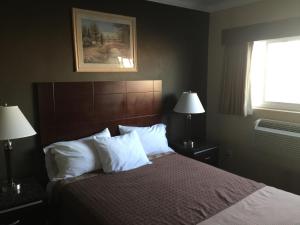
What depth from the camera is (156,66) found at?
Answer: 3.14 m

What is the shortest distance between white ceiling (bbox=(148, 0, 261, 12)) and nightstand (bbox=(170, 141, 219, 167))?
1793 mm

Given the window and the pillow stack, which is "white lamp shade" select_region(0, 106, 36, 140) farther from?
the window

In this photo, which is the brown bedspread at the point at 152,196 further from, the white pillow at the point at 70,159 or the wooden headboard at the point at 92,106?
the wooden headboard at the point at 92,106

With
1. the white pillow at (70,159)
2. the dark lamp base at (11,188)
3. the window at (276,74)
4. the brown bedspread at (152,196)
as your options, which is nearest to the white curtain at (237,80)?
the window at (276,74)

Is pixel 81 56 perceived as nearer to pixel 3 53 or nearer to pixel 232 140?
pixel 3 53

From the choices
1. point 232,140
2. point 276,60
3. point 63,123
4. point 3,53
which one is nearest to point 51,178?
point 63,123

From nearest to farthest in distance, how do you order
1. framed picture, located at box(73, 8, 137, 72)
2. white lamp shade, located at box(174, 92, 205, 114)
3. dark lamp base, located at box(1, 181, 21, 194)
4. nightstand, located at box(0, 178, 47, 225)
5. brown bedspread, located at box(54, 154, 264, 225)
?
brown bedspread, located at box(54, 154, 264, 225) → nightstand, located at box(0, 178, 47, 225) → dark lamp base, located at box(1, 181, 21, 194) → framed picture, located at box(73, 8, 137, 72) → white lamp shade, located at box(174, 92, 205, 114)

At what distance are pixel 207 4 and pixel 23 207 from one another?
311cm

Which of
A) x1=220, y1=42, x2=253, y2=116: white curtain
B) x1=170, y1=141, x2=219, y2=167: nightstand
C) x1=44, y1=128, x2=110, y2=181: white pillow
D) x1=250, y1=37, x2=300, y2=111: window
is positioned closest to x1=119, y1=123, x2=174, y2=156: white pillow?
x1=170, y1=141, x2=219, y2=167: nightstand

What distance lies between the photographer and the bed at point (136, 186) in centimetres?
164

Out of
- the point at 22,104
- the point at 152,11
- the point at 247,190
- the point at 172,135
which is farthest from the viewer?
the point at 172,135

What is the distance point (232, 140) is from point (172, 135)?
0.84 meters

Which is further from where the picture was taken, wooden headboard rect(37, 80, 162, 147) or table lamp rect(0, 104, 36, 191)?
wooden headboard rect(37, 80, 162, 147)

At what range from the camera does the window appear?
287cm
